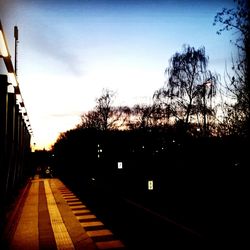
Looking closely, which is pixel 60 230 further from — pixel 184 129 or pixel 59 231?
pixel 184 129

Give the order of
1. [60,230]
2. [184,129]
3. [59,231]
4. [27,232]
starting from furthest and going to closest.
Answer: [184,129] < [60,230] < [59,231] < [27,232]

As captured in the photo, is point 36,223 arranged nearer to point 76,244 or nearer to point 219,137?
point 76,244

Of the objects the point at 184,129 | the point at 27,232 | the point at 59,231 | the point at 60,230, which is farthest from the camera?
the point at 184,129

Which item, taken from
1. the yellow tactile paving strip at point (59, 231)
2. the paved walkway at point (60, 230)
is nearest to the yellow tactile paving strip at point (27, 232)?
the paved walkway at point (60, 230)

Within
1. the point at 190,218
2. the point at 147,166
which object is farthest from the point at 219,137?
the point at 147,166

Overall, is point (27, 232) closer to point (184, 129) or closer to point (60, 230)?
point (60, 230)

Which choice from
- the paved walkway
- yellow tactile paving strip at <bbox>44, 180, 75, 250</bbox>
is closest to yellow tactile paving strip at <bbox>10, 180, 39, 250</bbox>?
the paved walkway

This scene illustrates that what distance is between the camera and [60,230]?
9273 millimetres

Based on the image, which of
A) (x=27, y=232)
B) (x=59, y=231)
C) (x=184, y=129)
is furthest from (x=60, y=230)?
(x=184, y=129)

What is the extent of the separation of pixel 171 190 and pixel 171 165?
2587 millimetres

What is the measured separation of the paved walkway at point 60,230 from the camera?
7738mm

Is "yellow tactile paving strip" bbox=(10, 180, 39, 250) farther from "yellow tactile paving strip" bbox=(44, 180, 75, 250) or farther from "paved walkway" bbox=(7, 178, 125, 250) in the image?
"yellow tactile paving strip" bbox=(44, 180, 75, 250)

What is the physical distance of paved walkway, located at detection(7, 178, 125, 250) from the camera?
7.74 m

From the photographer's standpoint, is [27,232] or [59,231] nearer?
[27,232]
